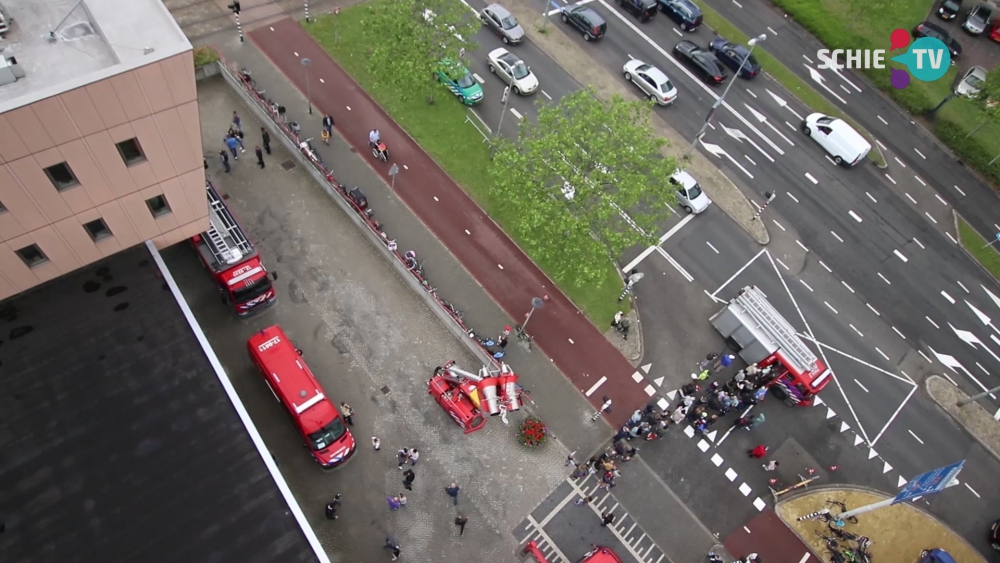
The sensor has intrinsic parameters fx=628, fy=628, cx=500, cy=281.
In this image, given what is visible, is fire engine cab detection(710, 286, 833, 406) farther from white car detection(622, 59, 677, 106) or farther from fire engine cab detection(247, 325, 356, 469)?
fire engine cab detection(247, 325, 356, 469)

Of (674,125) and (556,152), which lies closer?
(556,152)

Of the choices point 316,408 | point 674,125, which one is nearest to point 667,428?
point 316,408

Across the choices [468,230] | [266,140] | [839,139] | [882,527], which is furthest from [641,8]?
[882,527]

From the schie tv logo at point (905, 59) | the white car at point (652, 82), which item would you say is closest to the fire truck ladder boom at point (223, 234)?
the white car at point (652, 82)

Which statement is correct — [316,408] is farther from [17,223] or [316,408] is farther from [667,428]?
[667,428]

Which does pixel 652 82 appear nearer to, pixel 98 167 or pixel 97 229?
pixel 98 167

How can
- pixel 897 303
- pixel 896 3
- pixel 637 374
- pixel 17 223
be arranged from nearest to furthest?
pixel 17 223 < pixel 637 374 < pixel 897 303 < pixel 896 3

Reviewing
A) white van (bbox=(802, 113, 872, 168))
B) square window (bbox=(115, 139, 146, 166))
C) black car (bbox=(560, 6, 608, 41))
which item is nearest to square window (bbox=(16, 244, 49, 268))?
square window (bbox=(115, 139, 146, 166))
